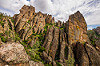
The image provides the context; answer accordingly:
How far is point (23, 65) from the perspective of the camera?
10531mm

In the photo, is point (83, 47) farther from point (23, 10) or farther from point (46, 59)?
point (23, 10)

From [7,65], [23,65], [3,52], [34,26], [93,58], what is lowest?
[93,58]

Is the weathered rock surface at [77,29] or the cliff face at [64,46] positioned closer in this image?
the cliff face at [64,46]

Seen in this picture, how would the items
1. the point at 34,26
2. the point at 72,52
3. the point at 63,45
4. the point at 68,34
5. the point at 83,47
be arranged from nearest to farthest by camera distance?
the point at 83,47 < the point at 72,52 < the point at 63,45 < the point at 68,34 < the point at 34,26

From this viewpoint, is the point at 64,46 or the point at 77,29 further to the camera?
the point at 77,29

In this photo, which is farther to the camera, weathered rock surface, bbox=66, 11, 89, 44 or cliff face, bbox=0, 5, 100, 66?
weathered rock surface, bbox=66, 11, 89, 44

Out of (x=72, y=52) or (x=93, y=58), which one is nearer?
(x=93, y=58)

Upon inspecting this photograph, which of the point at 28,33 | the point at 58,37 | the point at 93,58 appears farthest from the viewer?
the point at 28,33

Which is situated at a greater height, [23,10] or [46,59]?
[23,10]

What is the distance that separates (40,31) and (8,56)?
40.6 m

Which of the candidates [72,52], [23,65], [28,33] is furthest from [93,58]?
[28,33]

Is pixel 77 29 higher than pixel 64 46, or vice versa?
pixel 77 29

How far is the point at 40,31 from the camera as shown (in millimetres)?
49750

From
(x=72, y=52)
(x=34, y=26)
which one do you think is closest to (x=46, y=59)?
(x=72, y=52)
